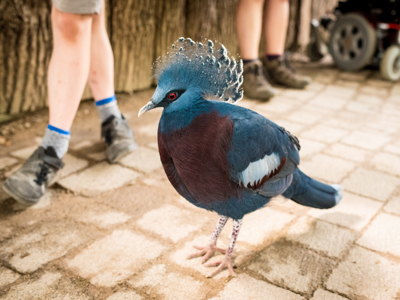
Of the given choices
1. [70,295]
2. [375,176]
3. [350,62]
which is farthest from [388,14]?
[70,295]

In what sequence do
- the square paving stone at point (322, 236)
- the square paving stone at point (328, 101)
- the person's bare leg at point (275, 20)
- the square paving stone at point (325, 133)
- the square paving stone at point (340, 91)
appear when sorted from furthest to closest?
the square paving stone at point (340, 91) → the person's bare leg at point (275, 20) → the square paving stone at point (328, 101) → the square paving stone at point (325, 133) → the square paving stone at point (322, 236)

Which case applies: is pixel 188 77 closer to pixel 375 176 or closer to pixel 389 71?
pixel 375 176

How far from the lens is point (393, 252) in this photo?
6.94 feet

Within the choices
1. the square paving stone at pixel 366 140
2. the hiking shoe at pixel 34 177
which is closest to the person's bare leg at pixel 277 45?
the square paving stone at pixel 366 140

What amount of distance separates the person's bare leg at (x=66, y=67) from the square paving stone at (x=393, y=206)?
1.89m

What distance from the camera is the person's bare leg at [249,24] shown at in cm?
402

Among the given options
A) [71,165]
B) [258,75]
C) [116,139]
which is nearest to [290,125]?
[258,75]

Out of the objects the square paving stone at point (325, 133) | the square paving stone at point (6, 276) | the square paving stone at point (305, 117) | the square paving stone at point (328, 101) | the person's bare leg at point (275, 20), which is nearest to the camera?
the square paving stone at point (6, 276)

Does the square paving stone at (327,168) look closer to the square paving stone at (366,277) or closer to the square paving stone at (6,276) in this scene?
the square paving stone at (366,277)

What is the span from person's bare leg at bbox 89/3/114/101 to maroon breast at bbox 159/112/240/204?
134cm

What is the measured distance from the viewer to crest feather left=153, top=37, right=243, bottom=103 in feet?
5.35

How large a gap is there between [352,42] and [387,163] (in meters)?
2.46

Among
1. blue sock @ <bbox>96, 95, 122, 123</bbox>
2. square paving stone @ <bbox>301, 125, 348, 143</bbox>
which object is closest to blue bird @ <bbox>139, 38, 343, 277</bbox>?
blue sock @ <bbox>96, 95, 122, 123</bbox>

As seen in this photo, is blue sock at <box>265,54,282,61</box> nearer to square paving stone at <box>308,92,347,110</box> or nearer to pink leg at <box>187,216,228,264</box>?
square paving stone at <box>308,92,347,110</box>
